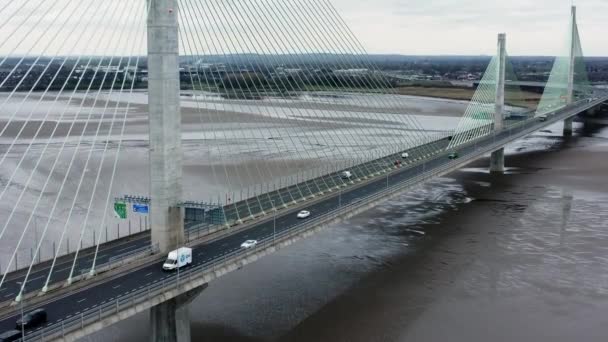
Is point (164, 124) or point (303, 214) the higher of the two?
point (164, 124)

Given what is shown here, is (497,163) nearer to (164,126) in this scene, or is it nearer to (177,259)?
(164,126)

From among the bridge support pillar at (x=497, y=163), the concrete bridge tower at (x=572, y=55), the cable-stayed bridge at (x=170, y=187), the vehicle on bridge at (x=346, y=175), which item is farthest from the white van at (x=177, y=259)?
the concrete bridge tower at (x=572, y=55)

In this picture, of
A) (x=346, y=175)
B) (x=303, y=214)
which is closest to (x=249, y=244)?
(x=303, y=214)

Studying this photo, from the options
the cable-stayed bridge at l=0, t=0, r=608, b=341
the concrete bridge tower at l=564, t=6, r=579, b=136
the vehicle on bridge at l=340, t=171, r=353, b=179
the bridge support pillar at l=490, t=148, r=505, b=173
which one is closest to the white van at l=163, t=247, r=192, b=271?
the cable-stayed bridge at l=0, t=0, r=608, b=341

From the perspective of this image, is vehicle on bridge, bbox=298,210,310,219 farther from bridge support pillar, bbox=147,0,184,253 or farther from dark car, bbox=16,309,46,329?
dark car, bbox=16,309,46,329

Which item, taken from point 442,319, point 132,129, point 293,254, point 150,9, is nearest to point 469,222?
point 293,254

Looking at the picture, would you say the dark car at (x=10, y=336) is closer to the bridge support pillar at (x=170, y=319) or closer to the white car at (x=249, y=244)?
the bridge support pillar at (x=170, y=319)
